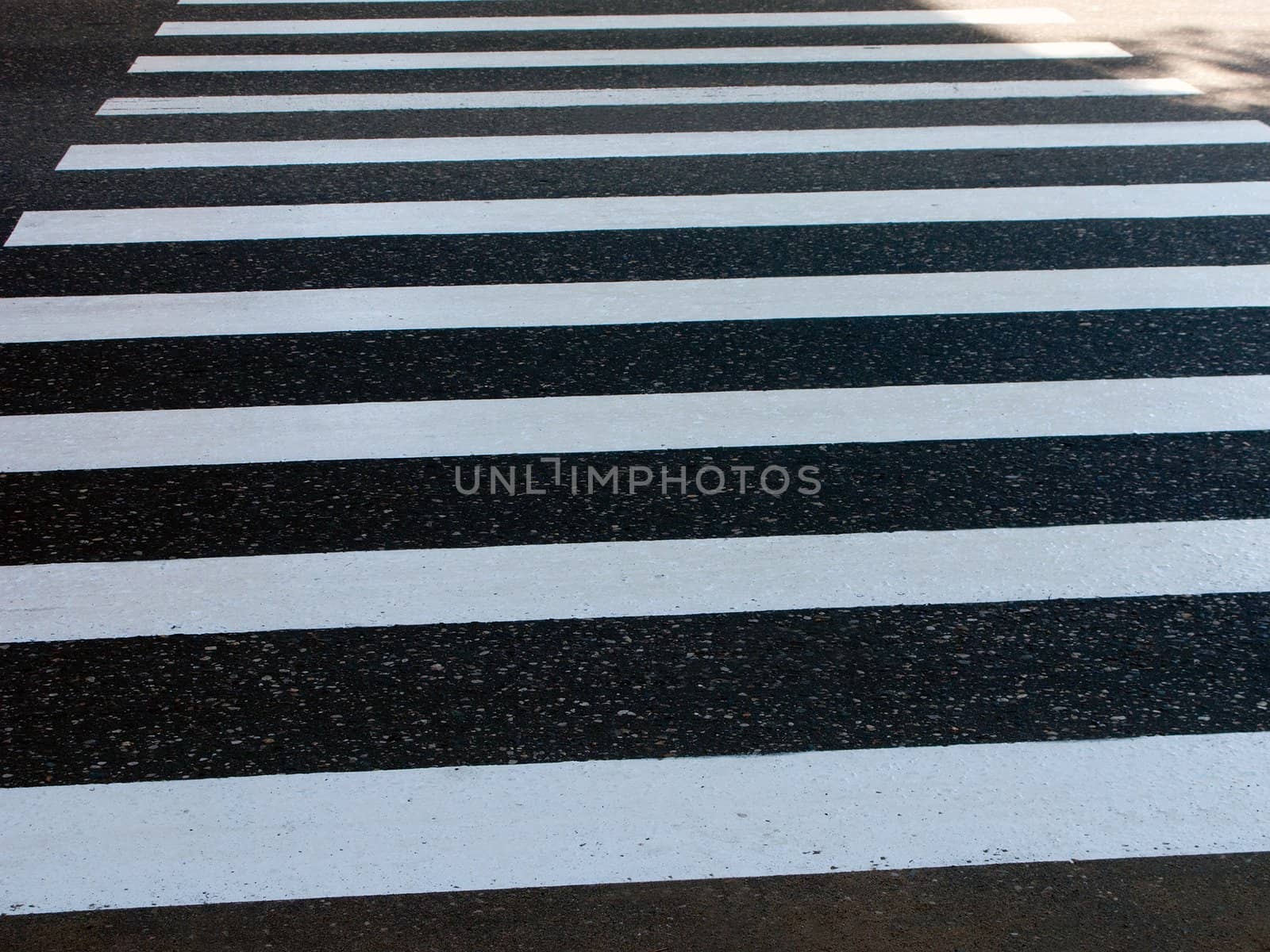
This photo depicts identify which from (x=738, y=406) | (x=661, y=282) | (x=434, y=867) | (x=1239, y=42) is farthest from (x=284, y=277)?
(x=1239, y=42)

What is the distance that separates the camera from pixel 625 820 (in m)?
2.93

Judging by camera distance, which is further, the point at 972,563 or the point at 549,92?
the point at 549,92

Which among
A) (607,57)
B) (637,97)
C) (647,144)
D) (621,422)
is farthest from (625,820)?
(607,57)

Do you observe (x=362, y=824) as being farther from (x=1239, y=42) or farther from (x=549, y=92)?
(x=1239, y=42)

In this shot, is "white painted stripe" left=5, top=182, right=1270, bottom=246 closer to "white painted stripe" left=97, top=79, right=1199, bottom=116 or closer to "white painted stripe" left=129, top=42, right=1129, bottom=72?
"white painted stripe" left=97, top=79, right=1199, bottom=116

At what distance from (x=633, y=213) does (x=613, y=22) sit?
141 inches

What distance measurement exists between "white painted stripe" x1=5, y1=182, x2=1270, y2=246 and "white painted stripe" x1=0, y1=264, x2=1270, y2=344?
2.05 feet

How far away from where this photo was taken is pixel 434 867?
2814 mm

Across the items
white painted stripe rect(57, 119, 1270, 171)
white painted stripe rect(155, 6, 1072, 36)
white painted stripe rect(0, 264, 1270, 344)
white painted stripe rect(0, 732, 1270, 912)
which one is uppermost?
white painted stripe rect(155, 6, 1072, 36)

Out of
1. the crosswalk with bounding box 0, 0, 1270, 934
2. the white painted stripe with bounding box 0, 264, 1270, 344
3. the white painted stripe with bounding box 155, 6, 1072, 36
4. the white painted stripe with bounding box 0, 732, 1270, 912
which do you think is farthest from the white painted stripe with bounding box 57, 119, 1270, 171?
the white painted stripe with bounding box 0, 732, 1270, 912

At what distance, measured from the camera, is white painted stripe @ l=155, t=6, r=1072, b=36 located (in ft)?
30.1

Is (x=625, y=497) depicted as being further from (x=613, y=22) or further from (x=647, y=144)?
(x=613, y=22)

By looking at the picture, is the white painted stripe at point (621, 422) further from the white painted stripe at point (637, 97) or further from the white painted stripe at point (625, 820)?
the white painted stripe at point (637, 97)

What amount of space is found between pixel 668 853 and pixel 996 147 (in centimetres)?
515
